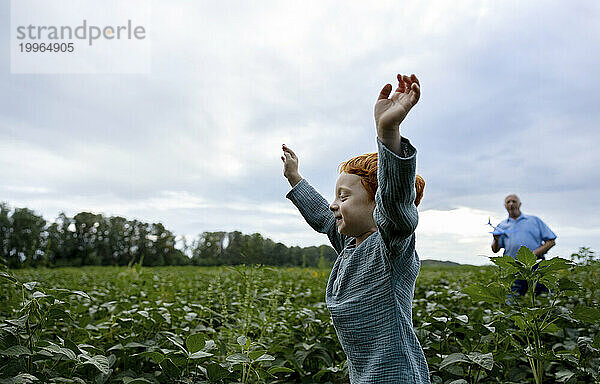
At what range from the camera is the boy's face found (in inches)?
67.3

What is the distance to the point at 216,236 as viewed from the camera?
13.4m

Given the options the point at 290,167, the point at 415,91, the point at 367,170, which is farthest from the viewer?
the point at 290,167

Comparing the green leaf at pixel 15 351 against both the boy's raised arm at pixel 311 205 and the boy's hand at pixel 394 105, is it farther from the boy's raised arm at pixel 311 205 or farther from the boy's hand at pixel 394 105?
the boy's hand at pixel 394 105

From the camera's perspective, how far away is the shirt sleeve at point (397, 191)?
1.35 meters

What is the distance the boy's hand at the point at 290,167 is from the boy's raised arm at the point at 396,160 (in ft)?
2.96

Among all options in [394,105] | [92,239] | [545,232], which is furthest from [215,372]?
[92,239]

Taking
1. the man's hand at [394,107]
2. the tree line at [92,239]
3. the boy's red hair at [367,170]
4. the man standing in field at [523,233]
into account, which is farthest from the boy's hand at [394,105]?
the tree line at [92,239]

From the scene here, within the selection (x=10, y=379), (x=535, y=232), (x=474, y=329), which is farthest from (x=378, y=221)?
(x=535, y=232)

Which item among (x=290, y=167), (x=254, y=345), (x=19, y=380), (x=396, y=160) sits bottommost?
(x=254, y=345)

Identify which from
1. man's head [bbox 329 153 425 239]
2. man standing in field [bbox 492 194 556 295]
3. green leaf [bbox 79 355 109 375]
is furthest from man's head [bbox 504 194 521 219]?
green leaf [bbox 79 355 109 375]

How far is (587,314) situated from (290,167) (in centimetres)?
143

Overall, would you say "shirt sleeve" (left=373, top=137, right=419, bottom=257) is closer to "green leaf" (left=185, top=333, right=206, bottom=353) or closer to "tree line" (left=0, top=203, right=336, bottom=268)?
"green leaf" (left=185, top=333, right=206, bottom=353)

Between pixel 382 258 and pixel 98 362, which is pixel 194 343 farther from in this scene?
pixel 382 258

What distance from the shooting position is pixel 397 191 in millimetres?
1356
